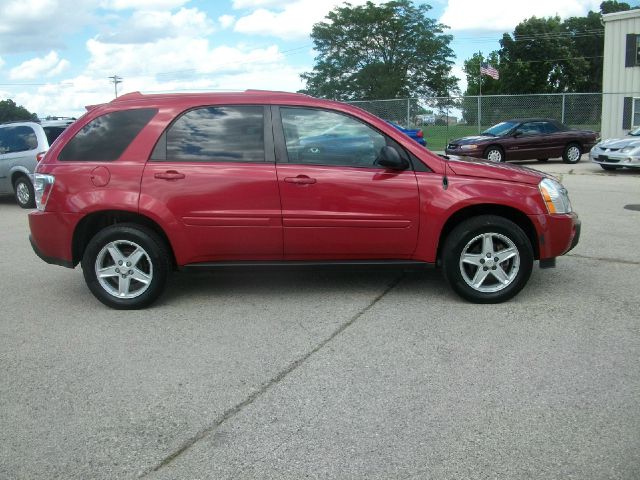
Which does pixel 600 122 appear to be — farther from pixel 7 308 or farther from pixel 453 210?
pixel 7 308

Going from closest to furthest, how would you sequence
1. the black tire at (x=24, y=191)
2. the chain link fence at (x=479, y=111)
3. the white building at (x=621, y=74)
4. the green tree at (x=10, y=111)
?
the black tire at (x=24, y=191), the chain link fence at (x=479, y=111), the white building at (x=621, y=74), the green tree at (x=10, y=111)

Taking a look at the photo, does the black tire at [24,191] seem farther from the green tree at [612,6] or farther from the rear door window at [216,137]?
the green tree at [612,6]

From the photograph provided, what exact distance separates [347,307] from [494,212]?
57.2 inches

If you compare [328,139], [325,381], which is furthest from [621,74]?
[325,381]

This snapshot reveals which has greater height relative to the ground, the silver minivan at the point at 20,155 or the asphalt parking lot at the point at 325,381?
the silver minivan at the point at 20,155

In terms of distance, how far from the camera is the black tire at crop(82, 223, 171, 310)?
5.19 meters

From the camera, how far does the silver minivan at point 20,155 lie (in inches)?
476

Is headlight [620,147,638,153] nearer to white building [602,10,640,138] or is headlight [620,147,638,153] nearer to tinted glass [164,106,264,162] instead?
white building [602,10,640,138]

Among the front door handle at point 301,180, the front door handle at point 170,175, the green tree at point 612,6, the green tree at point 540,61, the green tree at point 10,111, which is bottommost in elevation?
the front door handle at point 301,180

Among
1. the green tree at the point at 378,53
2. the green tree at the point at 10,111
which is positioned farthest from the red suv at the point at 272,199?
the green tree at the point at 378,53

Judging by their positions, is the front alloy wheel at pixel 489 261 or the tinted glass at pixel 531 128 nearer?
the front alloy wheel at pixel 489 261

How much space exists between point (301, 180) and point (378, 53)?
194 ft

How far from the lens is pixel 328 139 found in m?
5.27

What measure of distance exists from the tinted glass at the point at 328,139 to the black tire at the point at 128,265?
1.34m
